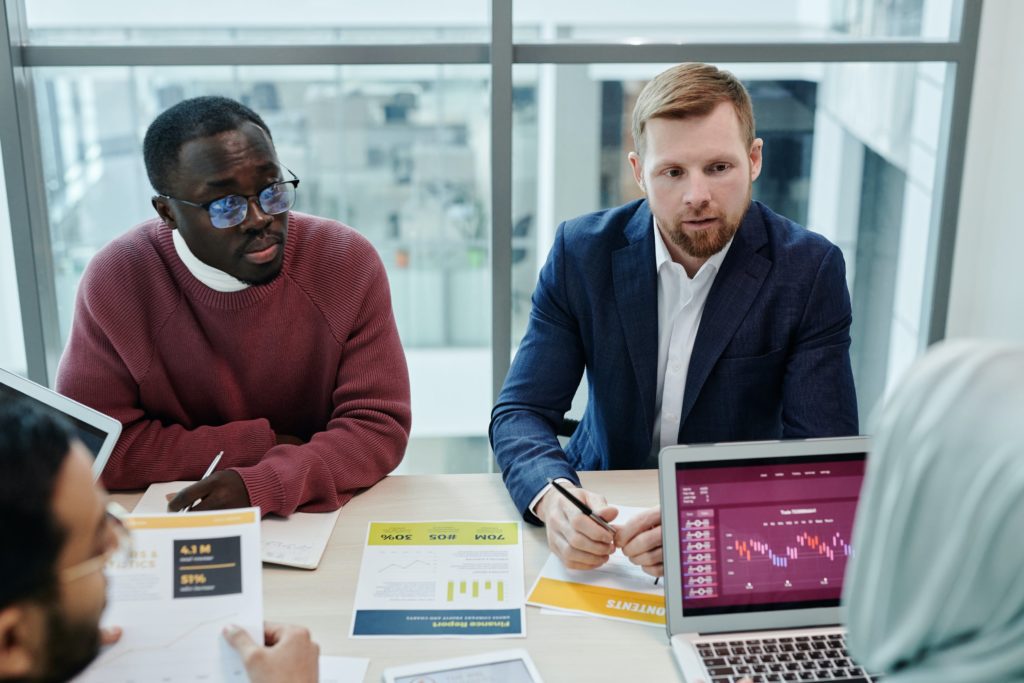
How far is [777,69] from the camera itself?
270 centimetres

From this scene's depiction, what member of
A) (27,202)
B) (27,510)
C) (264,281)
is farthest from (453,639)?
(27,202)

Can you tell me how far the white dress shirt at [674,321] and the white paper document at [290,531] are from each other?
0.69m

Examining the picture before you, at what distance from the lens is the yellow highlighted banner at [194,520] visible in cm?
126

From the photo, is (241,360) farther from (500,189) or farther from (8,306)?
(8,306)

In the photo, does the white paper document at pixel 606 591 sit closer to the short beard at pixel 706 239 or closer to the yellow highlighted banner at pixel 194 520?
the yellow highlighted banner at pixel 194 520

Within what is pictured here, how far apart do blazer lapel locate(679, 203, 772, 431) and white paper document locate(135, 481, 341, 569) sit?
0.73 meters

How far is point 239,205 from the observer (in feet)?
5.99

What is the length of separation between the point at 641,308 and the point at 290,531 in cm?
80

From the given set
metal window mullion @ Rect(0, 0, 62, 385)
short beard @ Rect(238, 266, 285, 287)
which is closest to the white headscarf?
short beard @ Rect(238, 266, 285, 287)

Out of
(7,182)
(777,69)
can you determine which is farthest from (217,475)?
(777,69)

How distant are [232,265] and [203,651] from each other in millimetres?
864

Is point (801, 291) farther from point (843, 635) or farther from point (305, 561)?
point (305, 561)

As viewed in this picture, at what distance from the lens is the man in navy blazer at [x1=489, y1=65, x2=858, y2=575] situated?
1.87 m

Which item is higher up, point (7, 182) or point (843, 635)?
point (7, 182)
